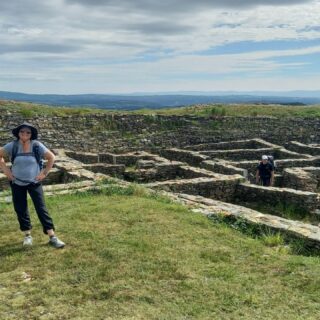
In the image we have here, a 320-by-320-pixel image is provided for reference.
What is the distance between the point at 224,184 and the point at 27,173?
30.3 feet

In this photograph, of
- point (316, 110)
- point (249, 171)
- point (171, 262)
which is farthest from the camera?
point (316, 110)

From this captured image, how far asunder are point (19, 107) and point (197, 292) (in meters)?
23.7

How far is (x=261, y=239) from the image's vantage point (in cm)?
952

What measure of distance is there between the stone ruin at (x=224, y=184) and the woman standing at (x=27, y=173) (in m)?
3.88

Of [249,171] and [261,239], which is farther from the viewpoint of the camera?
[249,171]

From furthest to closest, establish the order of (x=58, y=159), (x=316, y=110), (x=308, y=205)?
(x=316, y=110) < (x=58, y=159) < (x=308, y=205)

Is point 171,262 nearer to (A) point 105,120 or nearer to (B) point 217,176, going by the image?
(B) point 217,176

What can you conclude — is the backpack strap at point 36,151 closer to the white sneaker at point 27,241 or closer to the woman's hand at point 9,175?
the woman's hand at point 9,175

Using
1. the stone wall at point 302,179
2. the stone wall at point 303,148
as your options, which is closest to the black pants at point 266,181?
the stone wall at point 302,179

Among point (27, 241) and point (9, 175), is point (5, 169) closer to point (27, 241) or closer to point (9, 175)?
point (9, 175)

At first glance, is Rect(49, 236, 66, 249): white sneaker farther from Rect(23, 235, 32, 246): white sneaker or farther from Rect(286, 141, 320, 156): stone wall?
Rect(286, 141, 320, 156): stone wall

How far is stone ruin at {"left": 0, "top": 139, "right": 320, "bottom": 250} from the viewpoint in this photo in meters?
11.1

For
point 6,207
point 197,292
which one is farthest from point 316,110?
point 197,292

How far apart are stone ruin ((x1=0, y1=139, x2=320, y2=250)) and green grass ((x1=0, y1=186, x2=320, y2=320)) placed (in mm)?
1411
